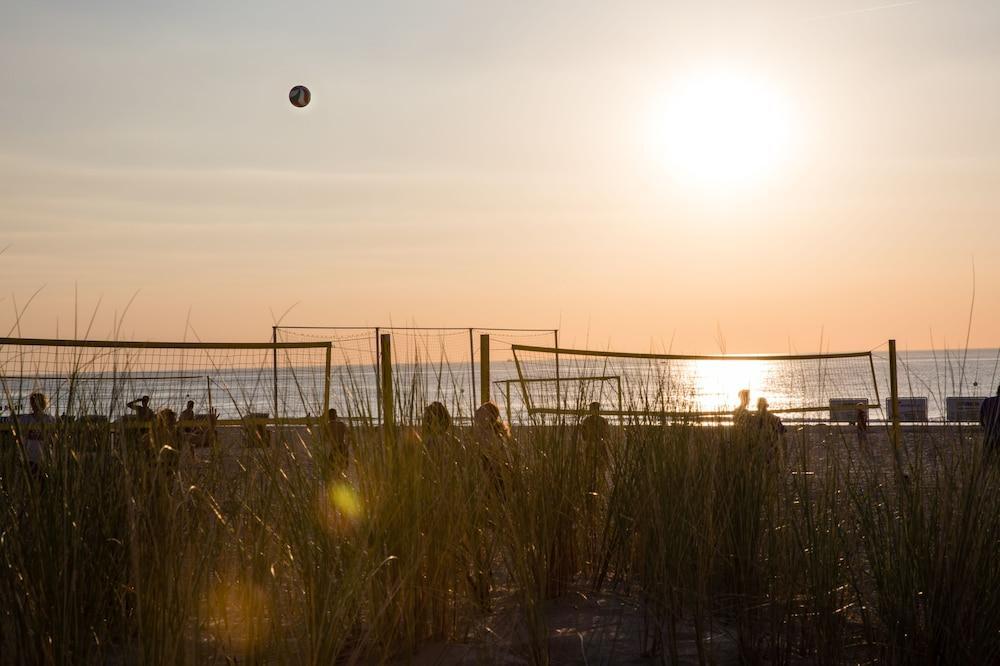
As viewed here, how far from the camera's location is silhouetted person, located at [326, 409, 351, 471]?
4.09 meters

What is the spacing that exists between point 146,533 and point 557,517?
218cm

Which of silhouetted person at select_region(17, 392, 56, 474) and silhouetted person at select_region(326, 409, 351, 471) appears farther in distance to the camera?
silhouetted person at select_region(326, 409, 351, 471)

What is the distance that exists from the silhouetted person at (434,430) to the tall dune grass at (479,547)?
37mm

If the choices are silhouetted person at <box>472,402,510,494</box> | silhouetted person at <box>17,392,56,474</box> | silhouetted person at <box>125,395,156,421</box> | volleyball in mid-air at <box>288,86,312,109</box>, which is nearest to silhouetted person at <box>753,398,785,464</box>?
silhouetted person at <box>472,402,510,494</box>

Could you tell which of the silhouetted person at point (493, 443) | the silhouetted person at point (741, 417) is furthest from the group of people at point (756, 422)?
the silhouetted person at point (493, 443)

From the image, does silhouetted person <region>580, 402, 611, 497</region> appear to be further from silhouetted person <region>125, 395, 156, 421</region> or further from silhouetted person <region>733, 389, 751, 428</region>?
silhouetted person <region>125, 395, 156, 421</region>

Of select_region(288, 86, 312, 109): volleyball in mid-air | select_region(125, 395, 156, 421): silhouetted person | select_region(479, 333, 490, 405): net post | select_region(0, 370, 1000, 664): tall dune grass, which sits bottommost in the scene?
select_region(0, 370, 1000, 664): tall dune grass

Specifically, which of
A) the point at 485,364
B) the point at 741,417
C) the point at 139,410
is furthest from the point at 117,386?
the point at 485,364

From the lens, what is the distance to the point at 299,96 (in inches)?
494

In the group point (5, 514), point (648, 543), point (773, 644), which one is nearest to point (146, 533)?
point (5, 514)

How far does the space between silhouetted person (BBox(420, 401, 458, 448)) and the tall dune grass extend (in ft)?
→ 0.12

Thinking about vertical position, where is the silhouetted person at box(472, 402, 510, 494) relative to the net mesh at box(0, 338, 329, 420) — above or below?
below

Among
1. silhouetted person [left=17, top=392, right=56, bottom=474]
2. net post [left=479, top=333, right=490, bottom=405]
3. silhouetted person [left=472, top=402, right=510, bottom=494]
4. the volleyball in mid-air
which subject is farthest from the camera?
the volleyball in mid-air

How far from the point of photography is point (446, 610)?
13.8 ft
